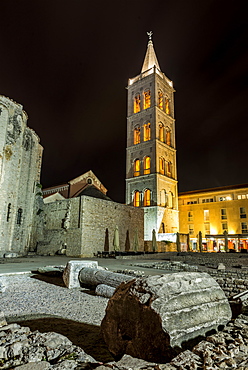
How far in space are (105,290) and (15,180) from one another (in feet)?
56.8

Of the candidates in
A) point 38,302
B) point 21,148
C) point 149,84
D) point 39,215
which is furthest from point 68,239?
point 149,84

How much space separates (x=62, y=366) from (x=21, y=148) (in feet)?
70.4

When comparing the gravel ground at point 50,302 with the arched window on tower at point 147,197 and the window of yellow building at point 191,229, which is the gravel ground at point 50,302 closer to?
the arched window on tower at point 147,197

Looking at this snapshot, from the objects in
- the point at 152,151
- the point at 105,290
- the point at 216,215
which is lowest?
the point at 105,290

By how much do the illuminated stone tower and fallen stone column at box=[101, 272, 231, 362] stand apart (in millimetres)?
29196

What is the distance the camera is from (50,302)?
15.9 feet

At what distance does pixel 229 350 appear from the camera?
2.00 meters

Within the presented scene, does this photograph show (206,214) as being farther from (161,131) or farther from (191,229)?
(161,131)

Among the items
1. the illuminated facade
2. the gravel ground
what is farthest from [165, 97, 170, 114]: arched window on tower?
the gravel ground

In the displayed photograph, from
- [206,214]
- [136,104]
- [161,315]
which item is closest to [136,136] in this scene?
[136,104]

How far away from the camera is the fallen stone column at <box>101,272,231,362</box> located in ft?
7.24

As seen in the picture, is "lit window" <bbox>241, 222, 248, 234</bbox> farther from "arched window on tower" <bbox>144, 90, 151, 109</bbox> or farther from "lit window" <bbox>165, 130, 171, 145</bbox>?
"arched window on tower" <bbox>144, 90, 151, 109</bbox>

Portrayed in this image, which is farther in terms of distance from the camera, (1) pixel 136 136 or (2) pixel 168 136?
(2) pixel 168 136

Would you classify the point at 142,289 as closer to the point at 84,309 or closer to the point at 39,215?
the point at 84,309
